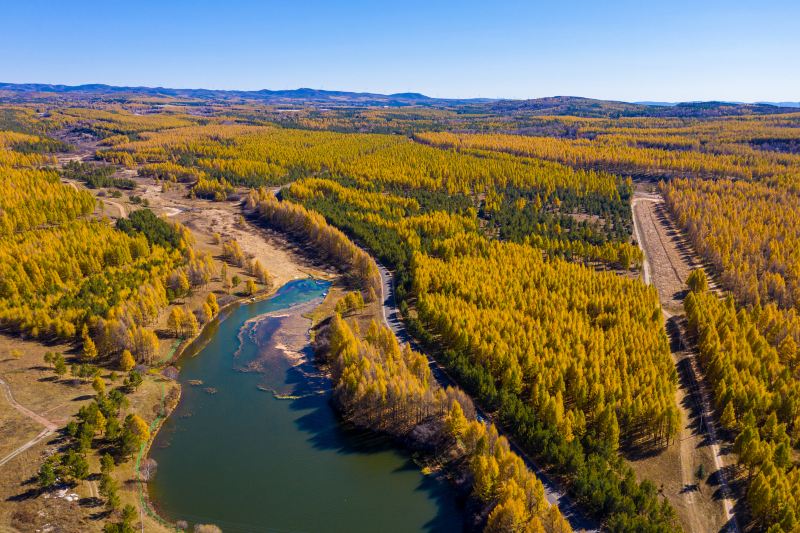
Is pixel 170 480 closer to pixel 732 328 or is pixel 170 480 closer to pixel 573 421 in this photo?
pixel 573 421

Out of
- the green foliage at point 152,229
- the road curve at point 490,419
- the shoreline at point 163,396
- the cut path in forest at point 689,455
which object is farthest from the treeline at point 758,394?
the green foliage at point 152,229

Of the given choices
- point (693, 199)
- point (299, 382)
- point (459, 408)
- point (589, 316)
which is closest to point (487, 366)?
point (459, 408)

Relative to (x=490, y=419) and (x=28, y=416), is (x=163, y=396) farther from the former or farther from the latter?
(x=490, y=419)

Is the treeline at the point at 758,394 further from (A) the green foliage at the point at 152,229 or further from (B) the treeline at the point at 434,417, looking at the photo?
(A) the green foliage at the point at 152,229

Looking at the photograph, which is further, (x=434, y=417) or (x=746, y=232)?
(x=746, y=232)

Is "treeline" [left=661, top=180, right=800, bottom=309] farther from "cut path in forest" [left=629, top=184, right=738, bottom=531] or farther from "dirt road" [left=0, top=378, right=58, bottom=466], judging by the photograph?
"dirt road" [left=0, top=378, right=58, bottom=466]

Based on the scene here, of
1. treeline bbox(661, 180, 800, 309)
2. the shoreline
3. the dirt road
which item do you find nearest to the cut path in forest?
treeline bbox(661, 180, 800, 309)

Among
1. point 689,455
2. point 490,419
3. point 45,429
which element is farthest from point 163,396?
point 689,455
